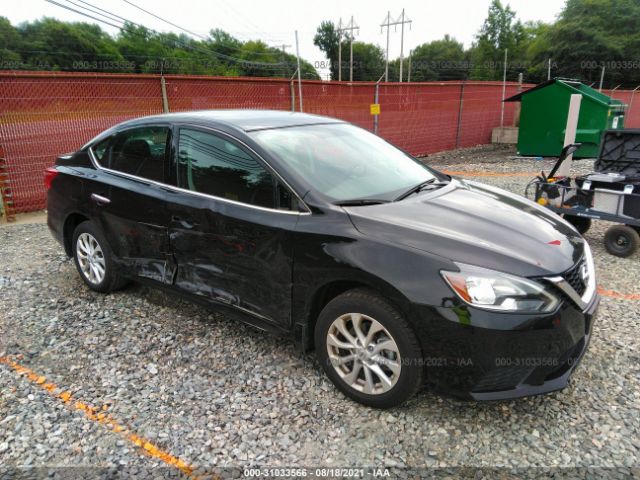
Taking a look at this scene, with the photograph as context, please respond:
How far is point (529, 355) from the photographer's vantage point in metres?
2.25

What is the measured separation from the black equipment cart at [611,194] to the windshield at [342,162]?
2759 millimetres

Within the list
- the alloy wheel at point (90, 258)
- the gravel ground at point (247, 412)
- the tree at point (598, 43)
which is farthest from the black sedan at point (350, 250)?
the tree at point (598, 43)

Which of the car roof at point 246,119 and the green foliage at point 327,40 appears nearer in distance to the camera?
the car roof at point 246,119

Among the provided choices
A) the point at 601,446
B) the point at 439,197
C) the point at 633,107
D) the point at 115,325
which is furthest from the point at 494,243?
the point at 633,107

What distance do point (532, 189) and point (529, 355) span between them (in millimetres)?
7036

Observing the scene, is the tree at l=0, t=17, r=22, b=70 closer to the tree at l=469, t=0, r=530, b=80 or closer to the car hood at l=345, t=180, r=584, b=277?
the car hood at l=345, t=180, r=584, b=277

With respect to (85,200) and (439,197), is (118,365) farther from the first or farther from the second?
(439,197)

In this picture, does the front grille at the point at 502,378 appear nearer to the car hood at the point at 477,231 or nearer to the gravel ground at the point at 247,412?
the gravel ground at the point at 247,412

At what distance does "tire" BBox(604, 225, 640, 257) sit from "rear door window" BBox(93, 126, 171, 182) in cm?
482

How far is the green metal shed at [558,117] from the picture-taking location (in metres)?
12.8

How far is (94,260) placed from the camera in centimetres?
415

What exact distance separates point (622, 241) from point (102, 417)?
536 cm

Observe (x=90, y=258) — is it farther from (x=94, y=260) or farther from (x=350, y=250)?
(x=350, y=250)

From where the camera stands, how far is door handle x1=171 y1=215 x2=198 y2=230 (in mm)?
3176
